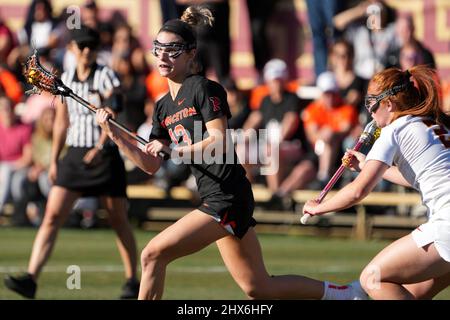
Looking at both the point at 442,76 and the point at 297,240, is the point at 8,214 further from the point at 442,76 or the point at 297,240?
the point at 442,76

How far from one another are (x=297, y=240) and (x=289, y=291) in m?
7.83

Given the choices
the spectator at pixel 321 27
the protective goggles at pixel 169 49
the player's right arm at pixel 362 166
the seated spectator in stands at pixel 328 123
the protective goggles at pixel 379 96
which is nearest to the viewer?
the protective goggles at pixel 379 96

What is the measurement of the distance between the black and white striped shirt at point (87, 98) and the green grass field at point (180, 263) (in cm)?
143

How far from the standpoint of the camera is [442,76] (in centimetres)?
1769

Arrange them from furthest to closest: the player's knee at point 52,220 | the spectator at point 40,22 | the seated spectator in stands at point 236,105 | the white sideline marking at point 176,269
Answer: the spectator at point 40,22
the seated spectator in stands at point 236,105
the white sideline marking at point 176,269
the player's knee at point 52,220

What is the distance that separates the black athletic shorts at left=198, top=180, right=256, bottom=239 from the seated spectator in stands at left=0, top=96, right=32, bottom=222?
10.2m

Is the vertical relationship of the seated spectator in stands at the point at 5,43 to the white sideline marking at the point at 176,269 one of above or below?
above

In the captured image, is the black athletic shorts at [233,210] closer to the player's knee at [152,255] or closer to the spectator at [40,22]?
the player's knee at [152,255]

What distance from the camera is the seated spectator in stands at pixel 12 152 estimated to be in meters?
17.9

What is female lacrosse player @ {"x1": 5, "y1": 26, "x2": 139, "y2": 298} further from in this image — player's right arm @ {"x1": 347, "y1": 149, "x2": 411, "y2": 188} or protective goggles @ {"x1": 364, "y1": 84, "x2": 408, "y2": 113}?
protective goggles @ {"x1": 364, "y1": 84, "x2": 408, "y2": 113}

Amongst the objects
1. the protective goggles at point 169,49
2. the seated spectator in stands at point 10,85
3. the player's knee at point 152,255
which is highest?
the protective goggles at point 169,49

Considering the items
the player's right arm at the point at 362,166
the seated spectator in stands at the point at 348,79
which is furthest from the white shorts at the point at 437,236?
the seated spectator in stands at the point at 348,79

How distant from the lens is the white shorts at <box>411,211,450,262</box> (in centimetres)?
718

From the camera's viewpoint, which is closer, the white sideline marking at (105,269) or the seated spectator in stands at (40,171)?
the white sideline marking at (105,269)
